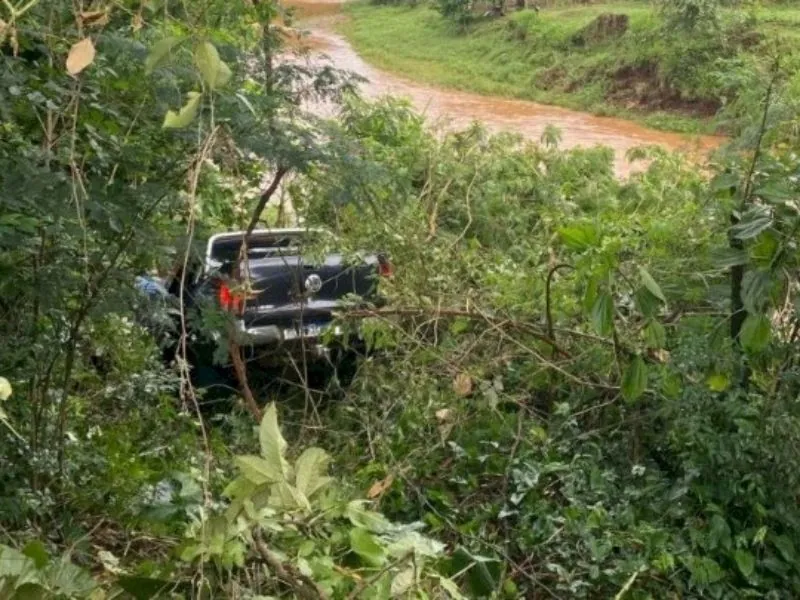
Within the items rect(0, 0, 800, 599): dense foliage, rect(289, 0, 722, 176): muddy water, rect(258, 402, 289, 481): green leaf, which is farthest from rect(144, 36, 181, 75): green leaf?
rect(289, 0, 722, 176): muddy water

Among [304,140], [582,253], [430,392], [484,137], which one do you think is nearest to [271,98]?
[304,140]

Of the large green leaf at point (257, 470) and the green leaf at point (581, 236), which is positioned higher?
the green leaf at point (581, 236)

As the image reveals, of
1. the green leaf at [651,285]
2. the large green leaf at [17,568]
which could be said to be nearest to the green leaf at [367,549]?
the large green leaf at [17,568]

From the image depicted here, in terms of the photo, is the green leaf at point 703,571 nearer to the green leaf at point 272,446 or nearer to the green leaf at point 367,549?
the green leaf at point 367,549

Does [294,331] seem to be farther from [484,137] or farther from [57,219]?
[484,137]

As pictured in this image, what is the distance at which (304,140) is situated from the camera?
3320 mm

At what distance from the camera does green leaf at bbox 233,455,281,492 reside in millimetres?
2178

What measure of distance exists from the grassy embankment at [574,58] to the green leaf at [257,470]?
1340 cm

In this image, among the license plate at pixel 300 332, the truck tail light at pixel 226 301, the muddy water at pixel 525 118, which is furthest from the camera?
the muddy water at pixel 525 118

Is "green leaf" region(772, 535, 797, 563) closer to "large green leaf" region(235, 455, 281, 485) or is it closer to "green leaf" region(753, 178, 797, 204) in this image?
"green leaf" region(753, 178, 797, 204)

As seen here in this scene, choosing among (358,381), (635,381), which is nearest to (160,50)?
(635,381)

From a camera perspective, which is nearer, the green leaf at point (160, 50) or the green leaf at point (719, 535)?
the green leaf at point (160, 50)

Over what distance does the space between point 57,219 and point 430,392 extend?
1944 millimetres

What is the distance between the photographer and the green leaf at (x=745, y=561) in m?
3.48
